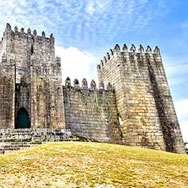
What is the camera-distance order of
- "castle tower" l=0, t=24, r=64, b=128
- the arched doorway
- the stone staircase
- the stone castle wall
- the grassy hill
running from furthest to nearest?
the stone castle wall
the arched doorway
"castle tower" l=0, t=24, r=64, b=128
the stone staircase
the grassy hill

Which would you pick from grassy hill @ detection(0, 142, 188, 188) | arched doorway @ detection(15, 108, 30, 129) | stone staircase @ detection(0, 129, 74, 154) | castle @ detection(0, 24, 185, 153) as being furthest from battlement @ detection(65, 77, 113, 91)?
grassy hill @ detection(0, 142, 188, 188)

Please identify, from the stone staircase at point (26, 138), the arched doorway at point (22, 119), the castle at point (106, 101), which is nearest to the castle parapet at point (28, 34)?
the castle at point (106, 101)

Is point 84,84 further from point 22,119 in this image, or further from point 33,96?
point 22,119

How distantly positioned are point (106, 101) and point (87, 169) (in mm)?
14579

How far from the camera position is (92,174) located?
6.60 meters

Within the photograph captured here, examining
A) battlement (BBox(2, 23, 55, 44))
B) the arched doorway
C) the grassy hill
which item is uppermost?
battlement (BBox(2, 23, 55, 44))

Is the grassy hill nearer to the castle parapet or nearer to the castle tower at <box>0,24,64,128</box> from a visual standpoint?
the castle tower at <box>0,24,64,128</box>

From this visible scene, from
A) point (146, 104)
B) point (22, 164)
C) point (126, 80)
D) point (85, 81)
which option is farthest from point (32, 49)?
point (22, 164)

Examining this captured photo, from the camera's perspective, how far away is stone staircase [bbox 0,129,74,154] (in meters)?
11.0

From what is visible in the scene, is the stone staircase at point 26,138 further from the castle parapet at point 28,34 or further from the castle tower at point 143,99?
the castle parapet at point 28,34

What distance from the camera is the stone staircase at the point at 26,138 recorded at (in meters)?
11.0

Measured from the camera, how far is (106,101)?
845 inches

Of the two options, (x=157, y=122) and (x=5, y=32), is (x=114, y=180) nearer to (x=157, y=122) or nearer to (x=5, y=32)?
(x=157, y=122)

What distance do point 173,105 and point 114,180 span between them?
1638 cm
